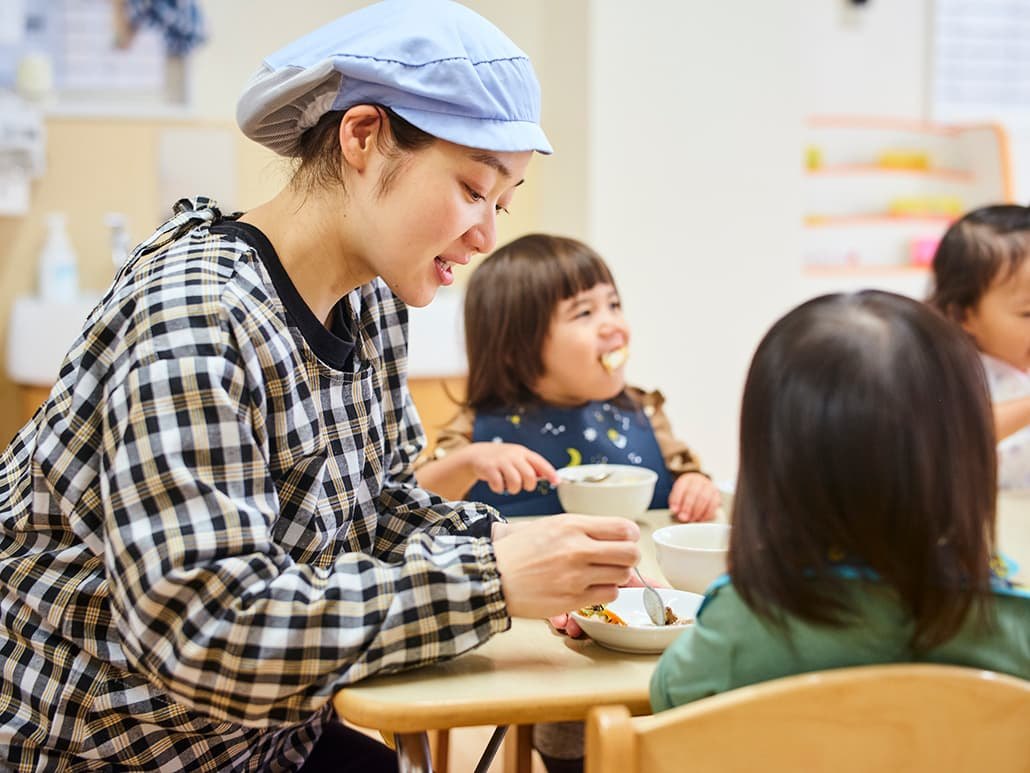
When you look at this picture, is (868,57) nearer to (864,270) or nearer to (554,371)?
(864,270)

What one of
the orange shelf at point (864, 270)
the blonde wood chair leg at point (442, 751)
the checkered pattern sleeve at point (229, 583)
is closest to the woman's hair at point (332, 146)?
the checkered pattern sleeve at point (229, 583)

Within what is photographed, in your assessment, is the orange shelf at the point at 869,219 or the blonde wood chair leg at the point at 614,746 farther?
the orange shelf at the point at 869,219

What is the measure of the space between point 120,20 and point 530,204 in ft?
4.21

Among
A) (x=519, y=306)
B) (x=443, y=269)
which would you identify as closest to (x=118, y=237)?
→ (x=519, y=306)

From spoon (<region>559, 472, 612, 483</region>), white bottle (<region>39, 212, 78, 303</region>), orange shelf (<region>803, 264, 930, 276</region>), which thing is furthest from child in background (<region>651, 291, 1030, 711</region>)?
orange shelf (<region>803, 264, 930, 276</region>)

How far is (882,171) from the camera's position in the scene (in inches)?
163

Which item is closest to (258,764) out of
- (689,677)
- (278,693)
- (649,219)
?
(278,693)

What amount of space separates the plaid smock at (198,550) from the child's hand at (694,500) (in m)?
0.57

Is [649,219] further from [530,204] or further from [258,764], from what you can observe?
[258,764]

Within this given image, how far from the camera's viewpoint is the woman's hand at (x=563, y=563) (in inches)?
37.3

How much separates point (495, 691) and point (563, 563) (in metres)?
0.13

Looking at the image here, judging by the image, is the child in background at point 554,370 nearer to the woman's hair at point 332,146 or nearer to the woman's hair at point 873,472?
the woman's hair at point 332,146

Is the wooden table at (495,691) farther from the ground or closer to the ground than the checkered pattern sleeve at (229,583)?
closer to the ground

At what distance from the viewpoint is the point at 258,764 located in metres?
1.11
